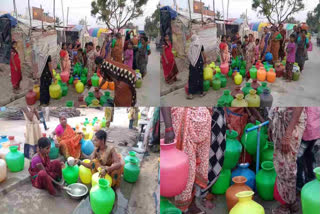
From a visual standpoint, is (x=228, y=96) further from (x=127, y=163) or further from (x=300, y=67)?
(x=127, y=163)

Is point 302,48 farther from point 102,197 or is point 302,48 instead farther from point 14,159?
point 14,159

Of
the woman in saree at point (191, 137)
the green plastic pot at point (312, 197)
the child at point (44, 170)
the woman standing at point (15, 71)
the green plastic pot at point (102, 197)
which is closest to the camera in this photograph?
the green plastic pot at point (312, 197)

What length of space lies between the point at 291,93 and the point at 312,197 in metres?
1.08

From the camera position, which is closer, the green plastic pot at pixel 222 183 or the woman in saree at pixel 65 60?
the green plastic pot at pixel 222 183

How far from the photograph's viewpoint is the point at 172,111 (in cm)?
194

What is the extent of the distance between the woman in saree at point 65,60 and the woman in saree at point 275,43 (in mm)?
1779

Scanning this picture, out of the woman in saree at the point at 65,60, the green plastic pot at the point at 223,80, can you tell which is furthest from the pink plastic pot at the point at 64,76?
the green plastic pot at the point at 223,80

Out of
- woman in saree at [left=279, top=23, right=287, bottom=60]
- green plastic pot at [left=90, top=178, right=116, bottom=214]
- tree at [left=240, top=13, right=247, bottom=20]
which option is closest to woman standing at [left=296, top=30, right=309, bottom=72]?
woman in saree at [left=279, top=23, right=287, bottom=60]

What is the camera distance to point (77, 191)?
263 cm

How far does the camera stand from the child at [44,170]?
2.54m

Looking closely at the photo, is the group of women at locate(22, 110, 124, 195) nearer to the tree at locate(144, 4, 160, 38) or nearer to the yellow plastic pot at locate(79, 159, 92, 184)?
the yellow plastic pot at locate(79, 159, 92, 184)

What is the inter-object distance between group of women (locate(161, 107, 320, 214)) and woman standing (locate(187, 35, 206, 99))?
28 centimetres

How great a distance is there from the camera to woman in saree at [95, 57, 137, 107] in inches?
95.5

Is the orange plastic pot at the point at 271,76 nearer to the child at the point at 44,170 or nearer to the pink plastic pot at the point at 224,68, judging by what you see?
the pink plastic pot at the point at 224,68
